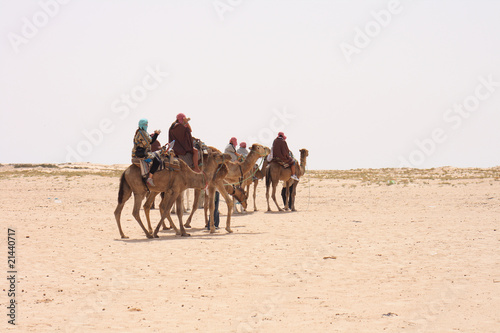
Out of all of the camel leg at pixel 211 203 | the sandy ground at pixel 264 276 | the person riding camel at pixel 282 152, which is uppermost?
the person riding camel at pixel 282 152

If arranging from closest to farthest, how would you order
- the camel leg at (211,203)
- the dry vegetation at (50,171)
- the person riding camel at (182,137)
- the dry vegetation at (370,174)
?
the person riding camel at (182,137), the camel leg at (211,203), the dry vegetation at (370,174), the dry vegetation at (50,171)

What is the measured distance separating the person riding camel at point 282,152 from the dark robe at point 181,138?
24.8 feet

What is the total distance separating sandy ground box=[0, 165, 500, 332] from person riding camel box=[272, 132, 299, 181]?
12.1 ft

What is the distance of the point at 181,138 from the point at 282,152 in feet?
26.3

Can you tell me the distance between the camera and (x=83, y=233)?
1661cm

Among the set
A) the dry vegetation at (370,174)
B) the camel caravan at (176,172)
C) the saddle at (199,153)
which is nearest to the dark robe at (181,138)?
the camel caravan at (176,172)

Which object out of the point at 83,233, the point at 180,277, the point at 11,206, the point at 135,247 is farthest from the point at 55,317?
the point at 11,206

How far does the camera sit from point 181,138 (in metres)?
15.9

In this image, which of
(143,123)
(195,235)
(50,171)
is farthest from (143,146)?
(50,171)

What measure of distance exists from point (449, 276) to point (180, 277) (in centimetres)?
444

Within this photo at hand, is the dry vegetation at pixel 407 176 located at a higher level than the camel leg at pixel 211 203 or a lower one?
higher

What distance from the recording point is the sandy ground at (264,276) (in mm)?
7812

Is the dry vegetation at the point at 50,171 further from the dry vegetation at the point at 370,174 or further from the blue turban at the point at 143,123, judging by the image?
the blue turban at the point at 143,123

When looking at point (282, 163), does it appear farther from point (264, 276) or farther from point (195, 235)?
point (264, 276)
